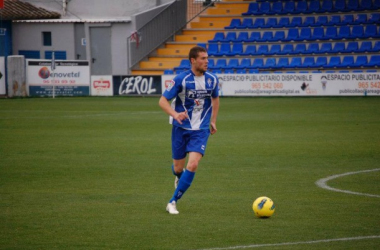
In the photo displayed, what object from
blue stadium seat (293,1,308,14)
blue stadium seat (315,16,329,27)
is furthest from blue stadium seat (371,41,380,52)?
blue stadium seat (293,1,308,14)

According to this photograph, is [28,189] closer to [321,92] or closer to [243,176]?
[243,176]

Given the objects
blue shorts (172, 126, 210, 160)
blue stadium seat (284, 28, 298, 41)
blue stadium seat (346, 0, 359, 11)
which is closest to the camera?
blue shorts (172, 126, 210, 160)

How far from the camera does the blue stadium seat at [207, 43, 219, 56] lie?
126 ft

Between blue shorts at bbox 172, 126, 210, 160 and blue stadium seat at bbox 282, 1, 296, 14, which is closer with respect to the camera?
blue shorts at bbox 172, 126, 210, 160

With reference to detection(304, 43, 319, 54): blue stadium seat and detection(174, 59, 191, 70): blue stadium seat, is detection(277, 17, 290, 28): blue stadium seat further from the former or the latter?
detection(174, 59, 191, 70): blue stadium seat

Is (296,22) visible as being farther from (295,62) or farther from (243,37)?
(295,62)

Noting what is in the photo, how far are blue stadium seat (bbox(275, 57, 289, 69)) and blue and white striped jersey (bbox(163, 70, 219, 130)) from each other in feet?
88.2

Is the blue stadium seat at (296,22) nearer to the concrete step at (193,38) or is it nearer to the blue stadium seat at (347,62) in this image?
the blue stadium seat at (347,62)

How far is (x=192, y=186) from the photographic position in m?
10.6

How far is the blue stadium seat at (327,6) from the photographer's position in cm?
3832

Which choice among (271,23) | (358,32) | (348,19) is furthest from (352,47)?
(271,23)

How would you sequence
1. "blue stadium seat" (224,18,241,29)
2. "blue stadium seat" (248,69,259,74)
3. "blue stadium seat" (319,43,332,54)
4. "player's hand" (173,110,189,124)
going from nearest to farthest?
"player's hand" (173,110,189,124) < "blue stadium seat" (248,69,259,74) < "blue stadium seat" (319,43,332,54) < "blue stadium seat" (224,18,241,29)

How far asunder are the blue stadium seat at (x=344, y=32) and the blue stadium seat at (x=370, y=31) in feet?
2.83

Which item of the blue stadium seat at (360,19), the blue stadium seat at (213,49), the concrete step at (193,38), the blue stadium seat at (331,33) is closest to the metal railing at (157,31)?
the concrete step at (193,38)
